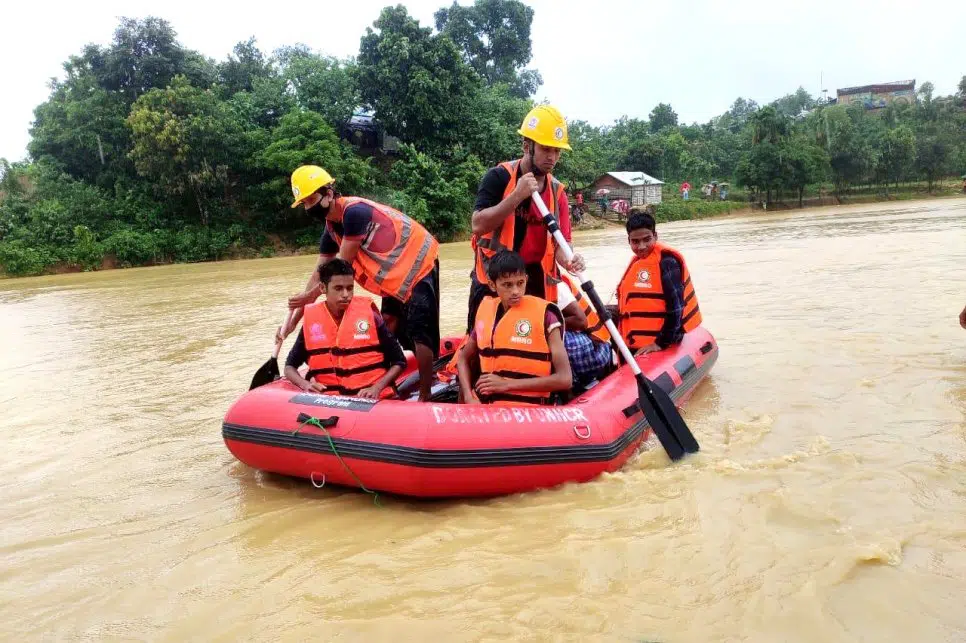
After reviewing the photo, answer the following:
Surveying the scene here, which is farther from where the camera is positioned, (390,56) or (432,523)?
(390,56)

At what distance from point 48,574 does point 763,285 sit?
8210mm

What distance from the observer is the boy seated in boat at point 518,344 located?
3227 mm

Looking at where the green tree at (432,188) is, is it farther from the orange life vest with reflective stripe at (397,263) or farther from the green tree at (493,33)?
the orange life vest with reflective stripe at (397,263)

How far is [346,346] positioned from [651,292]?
Answer: 6.35 ft

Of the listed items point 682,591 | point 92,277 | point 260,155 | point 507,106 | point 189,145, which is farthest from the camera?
point 507,106

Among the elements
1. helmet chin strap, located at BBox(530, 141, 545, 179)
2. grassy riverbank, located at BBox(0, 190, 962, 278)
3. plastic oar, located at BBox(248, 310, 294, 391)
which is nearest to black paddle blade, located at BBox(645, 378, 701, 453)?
helmet chin strap, located at BBox(530, 141, 545, 179)

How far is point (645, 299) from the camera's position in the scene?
4.40 metres

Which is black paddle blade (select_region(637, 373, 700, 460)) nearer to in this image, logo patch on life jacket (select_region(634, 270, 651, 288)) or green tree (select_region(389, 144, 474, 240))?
logo patch on life jacket (select_region(634, 270, 651, 288))

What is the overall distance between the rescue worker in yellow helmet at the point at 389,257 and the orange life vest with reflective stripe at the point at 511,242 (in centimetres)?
25

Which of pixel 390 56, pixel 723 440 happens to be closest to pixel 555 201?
pixel 723 440

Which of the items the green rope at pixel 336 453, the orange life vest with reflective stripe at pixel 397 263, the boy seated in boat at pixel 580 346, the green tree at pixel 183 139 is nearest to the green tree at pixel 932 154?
the green tree at pixel 183 139

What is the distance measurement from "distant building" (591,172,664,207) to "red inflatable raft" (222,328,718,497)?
1163 inches

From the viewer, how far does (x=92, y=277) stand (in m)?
18.1

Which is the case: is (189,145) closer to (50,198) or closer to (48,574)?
(50,198)
